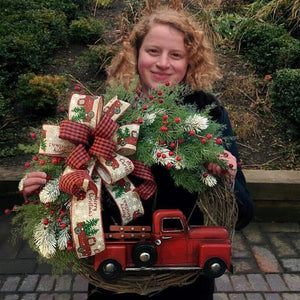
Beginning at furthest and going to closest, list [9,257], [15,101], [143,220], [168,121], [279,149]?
[15,101]
[279,149]
[9,257]
[143,220]
[168,121]

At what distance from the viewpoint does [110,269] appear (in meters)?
1.41

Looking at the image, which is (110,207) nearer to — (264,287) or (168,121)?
(168,121)

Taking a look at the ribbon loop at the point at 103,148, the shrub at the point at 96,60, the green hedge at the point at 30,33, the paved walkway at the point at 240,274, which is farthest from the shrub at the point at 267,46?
the ribbon loop at the point at 103,148

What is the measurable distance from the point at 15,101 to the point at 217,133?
13.8ft

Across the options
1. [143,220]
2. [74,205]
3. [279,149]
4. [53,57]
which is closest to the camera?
[74,205]

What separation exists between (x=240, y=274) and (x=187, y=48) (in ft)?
7.48

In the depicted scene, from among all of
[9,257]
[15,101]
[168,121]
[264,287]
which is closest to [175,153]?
[168,121]

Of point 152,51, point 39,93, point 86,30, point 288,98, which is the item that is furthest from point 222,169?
point 86,30

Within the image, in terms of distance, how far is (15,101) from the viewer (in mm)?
5422

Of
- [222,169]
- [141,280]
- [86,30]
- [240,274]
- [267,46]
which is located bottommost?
[240,274]

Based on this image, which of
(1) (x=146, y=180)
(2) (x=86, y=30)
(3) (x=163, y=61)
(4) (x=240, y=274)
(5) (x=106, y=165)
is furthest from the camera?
(2) (x=86, y=30)

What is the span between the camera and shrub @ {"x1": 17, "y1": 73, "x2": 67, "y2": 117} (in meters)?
4.91

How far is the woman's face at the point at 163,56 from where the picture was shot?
1.88 meters

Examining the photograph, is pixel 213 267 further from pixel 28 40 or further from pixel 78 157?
pixel 28 40
